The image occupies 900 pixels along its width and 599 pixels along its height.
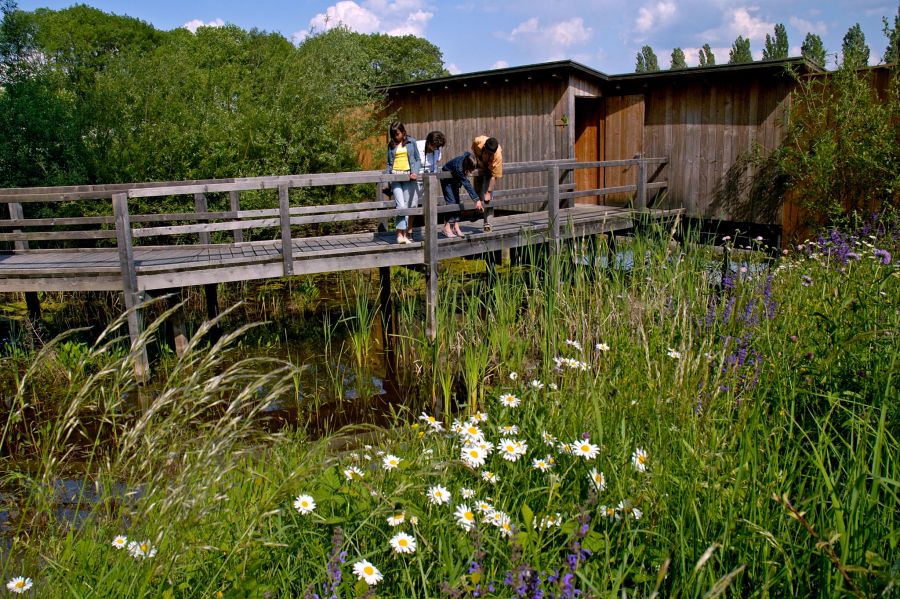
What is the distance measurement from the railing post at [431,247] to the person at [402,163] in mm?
434

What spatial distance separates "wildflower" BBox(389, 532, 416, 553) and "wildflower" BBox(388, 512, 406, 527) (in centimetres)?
6

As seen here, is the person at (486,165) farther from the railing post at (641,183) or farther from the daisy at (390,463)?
the daisy at (390,463)

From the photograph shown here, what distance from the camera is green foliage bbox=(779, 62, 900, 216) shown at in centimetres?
1004

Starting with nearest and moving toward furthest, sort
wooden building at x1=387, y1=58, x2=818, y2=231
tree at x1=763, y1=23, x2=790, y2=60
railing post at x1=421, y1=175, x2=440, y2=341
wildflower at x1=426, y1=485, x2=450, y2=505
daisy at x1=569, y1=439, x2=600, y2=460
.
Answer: wildflower at x1=426, y1=485, x2=450, y2=505 → daisy at x1=569, y1=439, x2=600, y2=460 → railing post at x1=421, y1=175, x2=440, y2=341 → wooden building at x1=387, y1=58, x2=818, y2=231 → tree at x1=763, y1=23, x2=790, y2=60

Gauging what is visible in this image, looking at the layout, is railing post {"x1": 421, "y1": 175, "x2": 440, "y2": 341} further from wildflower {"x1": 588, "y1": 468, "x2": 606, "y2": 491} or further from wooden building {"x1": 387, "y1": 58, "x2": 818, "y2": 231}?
wildflower {"x1": 588, "y1": 468, "x2": 606, "y2": 491}

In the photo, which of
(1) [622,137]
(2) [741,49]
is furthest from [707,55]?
(1) [622,137]

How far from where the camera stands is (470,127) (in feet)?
53.9

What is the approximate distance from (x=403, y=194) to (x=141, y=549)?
789cm

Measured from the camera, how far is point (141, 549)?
2156 millimetres

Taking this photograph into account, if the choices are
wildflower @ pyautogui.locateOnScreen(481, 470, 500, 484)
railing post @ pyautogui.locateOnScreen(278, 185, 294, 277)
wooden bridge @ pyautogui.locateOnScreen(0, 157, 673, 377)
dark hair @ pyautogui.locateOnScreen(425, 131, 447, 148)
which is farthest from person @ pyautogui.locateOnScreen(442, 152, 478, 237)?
wildflower @ pyautogui.locateOnScreen(481, 470, 500, 484)

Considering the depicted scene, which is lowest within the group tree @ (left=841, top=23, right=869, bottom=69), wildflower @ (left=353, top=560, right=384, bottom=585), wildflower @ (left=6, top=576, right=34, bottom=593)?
wildflower @ (left=6, top=576, right=34, bottom=593)

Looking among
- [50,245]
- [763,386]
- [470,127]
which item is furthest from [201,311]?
[763,386]

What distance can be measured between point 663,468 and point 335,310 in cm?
898

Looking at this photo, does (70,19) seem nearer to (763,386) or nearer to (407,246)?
(407,246)
